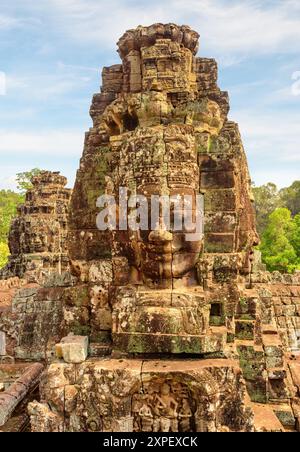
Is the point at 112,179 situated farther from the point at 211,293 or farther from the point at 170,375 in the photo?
the point at 170,375

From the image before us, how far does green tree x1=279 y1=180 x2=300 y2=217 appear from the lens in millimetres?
38969

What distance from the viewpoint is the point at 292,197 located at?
39250mm

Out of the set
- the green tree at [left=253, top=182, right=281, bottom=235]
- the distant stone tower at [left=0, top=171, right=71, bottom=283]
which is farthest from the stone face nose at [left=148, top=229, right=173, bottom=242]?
the green tree at [left=253, top=182, right=281, bottom=235]

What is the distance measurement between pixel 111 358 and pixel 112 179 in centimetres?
202

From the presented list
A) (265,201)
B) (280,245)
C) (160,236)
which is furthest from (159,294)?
(265,201)

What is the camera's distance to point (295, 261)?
22.4 m

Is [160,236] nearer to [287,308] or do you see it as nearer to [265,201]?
[287,308]

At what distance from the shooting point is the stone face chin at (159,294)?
12.6 feet

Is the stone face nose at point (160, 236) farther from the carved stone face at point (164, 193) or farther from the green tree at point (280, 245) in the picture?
the green tree at point (280, 245)

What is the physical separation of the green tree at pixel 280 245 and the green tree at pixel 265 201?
13.6 m

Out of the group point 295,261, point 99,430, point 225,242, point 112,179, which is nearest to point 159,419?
point 99,430

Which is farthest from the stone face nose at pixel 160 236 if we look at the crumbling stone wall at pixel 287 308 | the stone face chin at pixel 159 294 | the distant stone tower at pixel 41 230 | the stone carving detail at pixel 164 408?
the distant stone tower at pixel 41 230

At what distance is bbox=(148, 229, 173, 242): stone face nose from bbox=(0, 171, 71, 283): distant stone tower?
13754 mm
